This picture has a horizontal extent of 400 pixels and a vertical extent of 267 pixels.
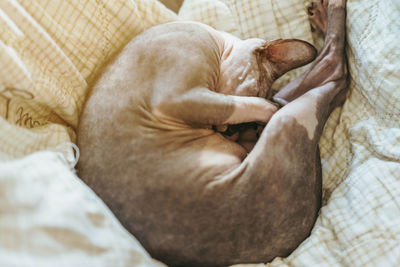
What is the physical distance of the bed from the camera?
2.94ft

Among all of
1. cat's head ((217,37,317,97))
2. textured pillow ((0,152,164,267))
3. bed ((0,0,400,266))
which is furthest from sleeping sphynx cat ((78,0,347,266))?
textured pillow ((0,152,164,267))

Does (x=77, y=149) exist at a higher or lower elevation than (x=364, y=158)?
lower

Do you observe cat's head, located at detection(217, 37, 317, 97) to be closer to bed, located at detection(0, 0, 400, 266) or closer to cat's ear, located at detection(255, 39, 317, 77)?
cat's ear, located at detection(255, 39, 317, 77)

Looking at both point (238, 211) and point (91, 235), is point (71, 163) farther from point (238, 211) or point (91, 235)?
point (238, 211)

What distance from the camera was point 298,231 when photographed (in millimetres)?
1425

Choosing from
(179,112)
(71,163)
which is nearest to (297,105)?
(179,112)

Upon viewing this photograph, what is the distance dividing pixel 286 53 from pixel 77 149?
3.69ft

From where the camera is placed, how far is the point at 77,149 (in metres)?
1.42

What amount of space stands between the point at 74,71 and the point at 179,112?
1.75ft

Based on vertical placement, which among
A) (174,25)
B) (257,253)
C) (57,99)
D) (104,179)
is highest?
(174,25)

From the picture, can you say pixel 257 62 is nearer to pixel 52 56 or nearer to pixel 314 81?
pixel 314 81

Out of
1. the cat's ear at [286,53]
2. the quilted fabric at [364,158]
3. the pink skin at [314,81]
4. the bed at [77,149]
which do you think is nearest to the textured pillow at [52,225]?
the bed at [77,149]

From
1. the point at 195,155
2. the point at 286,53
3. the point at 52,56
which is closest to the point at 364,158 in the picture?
the point at 286,53

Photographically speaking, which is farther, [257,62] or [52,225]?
[257,62]
